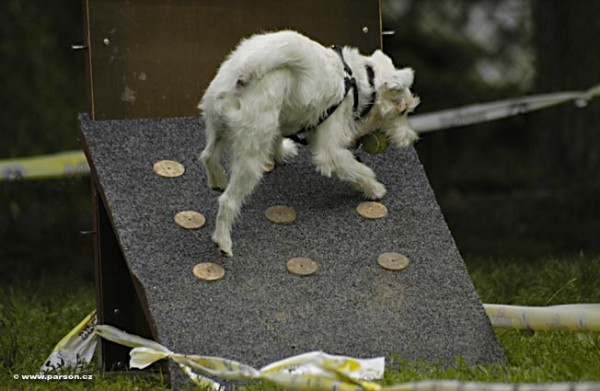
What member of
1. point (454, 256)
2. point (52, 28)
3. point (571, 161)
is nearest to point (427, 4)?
point (571, 161)

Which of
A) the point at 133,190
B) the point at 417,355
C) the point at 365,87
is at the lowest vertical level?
the point at 417,355

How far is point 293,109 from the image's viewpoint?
5.23 meters

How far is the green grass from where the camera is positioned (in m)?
4.61

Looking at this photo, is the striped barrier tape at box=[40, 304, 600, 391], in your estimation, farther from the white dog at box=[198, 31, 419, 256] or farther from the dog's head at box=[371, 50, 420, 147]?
the dog's head at box=[371, 50, 420, 147]

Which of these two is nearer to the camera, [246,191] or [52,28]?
[246,191]

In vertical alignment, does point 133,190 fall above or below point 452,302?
above

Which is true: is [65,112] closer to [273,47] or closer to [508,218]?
[508,218]

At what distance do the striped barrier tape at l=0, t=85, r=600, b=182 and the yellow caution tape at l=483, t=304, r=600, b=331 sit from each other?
3.54 metres

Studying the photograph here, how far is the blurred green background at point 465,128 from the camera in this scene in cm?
888

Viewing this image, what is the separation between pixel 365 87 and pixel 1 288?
3.11 metres

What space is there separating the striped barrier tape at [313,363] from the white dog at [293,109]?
73 centimetres

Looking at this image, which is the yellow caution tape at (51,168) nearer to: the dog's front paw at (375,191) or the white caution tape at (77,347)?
the white caution tape at (77,347)

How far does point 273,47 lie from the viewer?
5.02 metres

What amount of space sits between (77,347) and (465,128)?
268 inches
